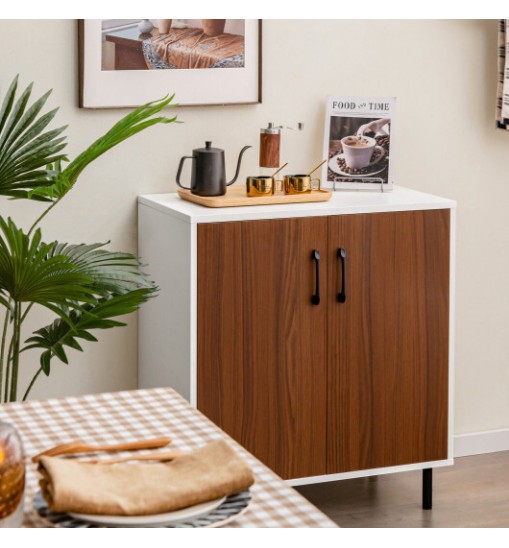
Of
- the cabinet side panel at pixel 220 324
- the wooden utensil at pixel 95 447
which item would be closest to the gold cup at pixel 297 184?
the cabinet side panel at pixel 220 324

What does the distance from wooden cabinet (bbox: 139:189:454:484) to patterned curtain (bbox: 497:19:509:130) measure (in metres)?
0.60

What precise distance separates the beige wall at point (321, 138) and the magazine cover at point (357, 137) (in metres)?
0.07

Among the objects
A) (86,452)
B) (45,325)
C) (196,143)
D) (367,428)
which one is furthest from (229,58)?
(86,452)

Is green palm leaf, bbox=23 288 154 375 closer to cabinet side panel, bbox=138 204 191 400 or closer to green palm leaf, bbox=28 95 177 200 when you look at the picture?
cabinet side panel, bbox=138 204 191 400

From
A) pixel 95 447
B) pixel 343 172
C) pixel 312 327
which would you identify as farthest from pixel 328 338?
pixel 95 447

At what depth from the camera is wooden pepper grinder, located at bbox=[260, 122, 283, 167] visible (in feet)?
11.3

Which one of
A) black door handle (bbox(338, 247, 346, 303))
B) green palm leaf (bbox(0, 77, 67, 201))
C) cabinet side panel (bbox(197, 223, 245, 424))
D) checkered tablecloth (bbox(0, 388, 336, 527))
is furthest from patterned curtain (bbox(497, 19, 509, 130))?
checkered tablecloth (bbox(0, 388, 336, 527))

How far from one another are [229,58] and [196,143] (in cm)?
30

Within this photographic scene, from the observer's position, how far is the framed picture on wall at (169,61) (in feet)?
10.8

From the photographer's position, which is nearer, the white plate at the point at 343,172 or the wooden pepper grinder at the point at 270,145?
the wooden pepper grinder at the point at 270,145

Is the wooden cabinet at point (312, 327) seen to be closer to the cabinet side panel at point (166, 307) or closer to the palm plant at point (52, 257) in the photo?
the cabinet side panel at point (166, 307)

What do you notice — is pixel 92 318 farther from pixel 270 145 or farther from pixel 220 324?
pixel 270 145

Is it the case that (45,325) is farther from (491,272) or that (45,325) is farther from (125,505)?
(125,505)

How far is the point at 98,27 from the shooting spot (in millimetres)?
3275
